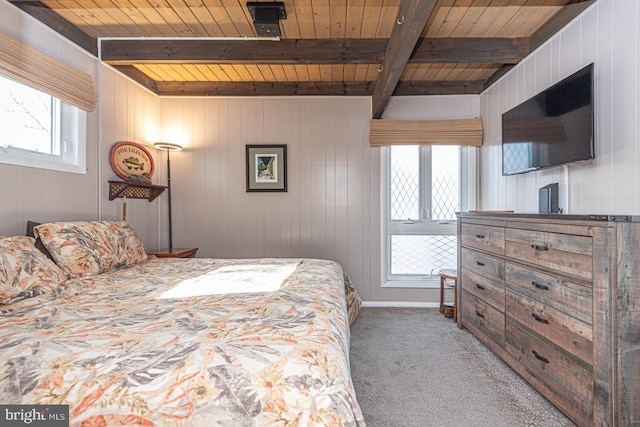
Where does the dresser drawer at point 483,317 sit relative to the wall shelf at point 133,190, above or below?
below

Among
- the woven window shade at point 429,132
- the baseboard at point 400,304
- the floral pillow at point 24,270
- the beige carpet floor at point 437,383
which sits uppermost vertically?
the woven window shade at point 429,132

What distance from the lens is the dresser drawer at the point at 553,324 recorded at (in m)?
1.38

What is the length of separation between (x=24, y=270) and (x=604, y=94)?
3288 millimetres

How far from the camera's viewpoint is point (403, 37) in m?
1.87

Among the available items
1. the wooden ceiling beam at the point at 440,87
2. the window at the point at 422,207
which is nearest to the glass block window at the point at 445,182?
the window at the point at 422,207

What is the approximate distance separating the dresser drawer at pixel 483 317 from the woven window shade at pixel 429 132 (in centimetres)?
162

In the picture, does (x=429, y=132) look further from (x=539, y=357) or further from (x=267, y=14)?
(x=539, y=357)

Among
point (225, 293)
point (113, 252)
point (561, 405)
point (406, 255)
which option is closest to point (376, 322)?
point (406, 255)

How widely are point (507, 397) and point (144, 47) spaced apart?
366 cm

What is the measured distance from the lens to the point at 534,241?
5.65ft

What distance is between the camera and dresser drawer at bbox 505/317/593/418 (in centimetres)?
139

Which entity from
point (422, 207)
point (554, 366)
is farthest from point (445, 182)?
point (554, 366)

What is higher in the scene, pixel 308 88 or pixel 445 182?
pixel 308 88

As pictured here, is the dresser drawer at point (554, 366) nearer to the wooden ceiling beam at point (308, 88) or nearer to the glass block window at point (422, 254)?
the glass block window at point (422, 254)
